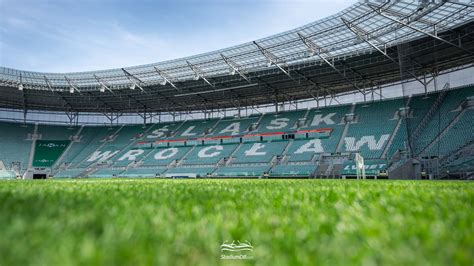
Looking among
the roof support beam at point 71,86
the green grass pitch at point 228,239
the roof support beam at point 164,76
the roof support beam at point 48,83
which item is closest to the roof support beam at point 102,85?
the roof support beam at point 71,86

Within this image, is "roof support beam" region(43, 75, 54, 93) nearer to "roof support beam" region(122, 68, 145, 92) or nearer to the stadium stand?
"roof support beam" region(122, 68, 145, 92)

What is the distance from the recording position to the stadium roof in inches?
958

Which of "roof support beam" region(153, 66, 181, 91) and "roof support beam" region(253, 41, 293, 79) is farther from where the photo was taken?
"roof support beam" region(153, 66, 181, 91)

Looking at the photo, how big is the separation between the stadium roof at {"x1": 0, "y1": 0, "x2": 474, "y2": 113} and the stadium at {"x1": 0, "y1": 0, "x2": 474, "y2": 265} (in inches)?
6.7

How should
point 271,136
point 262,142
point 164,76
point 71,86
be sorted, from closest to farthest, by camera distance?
point 164,76 < point 262,142 < point 271,136 < point 71,86

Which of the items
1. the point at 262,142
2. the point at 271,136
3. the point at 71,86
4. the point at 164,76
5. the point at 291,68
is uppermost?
the point at 164,76

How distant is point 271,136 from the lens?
129 ft

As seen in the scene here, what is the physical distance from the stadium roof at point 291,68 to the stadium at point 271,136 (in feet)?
0.56

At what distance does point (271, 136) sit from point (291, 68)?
9.89 m

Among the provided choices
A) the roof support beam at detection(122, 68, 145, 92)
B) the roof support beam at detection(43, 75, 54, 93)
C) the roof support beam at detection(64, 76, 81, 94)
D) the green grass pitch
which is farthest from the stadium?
the roof support beam at detection(64, 76, 81, 94)

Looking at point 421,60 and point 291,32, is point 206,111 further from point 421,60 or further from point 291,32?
point 421,60

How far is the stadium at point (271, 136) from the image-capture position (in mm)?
1234

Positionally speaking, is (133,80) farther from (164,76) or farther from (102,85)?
(164,76)

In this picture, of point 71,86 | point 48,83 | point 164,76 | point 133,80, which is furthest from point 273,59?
point 48,83
